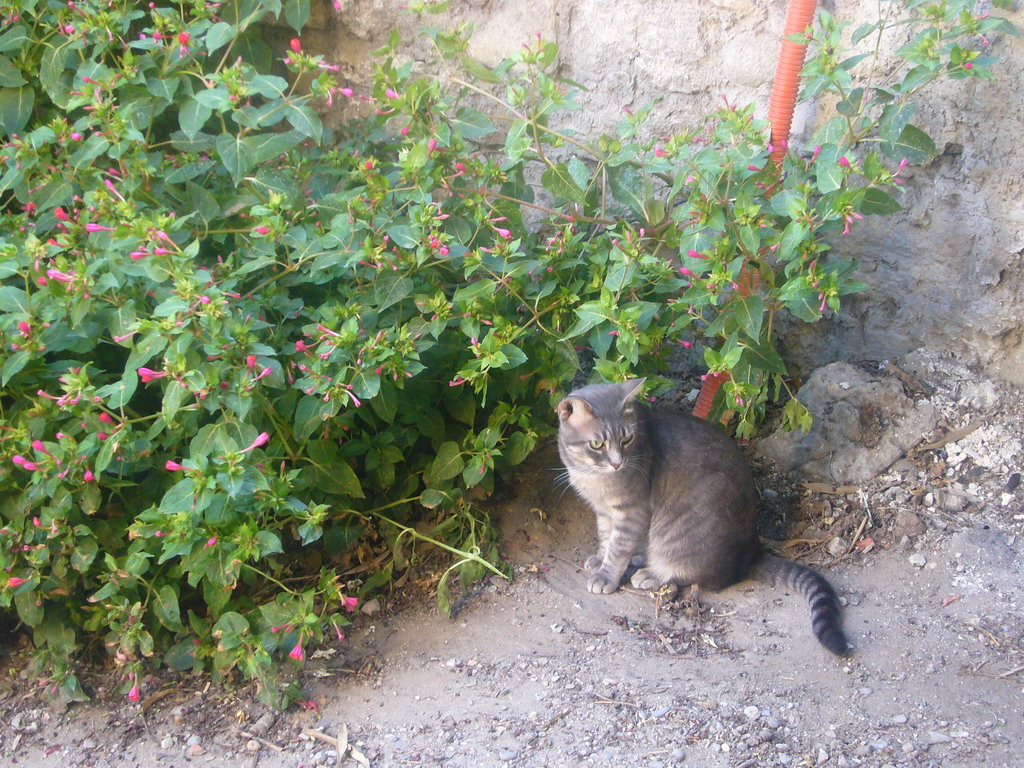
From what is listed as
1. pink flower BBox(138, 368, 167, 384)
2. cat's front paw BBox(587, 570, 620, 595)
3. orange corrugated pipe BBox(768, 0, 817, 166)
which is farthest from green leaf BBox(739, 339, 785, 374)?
pink flower BBox(138, 368, 167, 384)

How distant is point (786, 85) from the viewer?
12.6ft

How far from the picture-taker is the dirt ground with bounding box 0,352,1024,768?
9.65ft

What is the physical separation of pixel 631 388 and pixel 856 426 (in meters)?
1.25

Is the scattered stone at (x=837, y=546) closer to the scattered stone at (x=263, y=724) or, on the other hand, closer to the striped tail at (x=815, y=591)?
the striped tail at (x=815, y=591)

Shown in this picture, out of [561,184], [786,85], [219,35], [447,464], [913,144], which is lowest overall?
[447,464]

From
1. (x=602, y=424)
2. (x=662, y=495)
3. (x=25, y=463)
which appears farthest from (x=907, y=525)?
(x=25, y=463)

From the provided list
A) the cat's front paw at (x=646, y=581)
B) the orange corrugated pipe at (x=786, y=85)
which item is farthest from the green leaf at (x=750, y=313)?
the cat's front paw at (x=646, y=581)

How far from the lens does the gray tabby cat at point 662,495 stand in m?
3.72

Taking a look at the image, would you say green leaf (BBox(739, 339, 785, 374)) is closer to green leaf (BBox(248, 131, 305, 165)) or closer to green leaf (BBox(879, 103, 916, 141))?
green leaf (BBox(879, 103, 916, 141))

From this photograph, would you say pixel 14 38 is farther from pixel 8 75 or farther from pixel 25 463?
pixel 25 463

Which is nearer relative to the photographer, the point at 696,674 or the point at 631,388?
the point at 696,674

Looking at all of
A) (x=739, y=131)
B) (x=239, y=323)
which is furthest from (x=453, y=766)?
(x=739, y=131)

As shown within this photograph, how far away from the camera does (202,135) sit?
3.57 m

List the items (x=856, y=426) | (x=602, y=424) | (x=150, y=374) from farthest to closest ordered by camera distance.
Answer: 1. (x=856, y=426)
2. (x=602, y=424)
3. (x=150, y=374)
